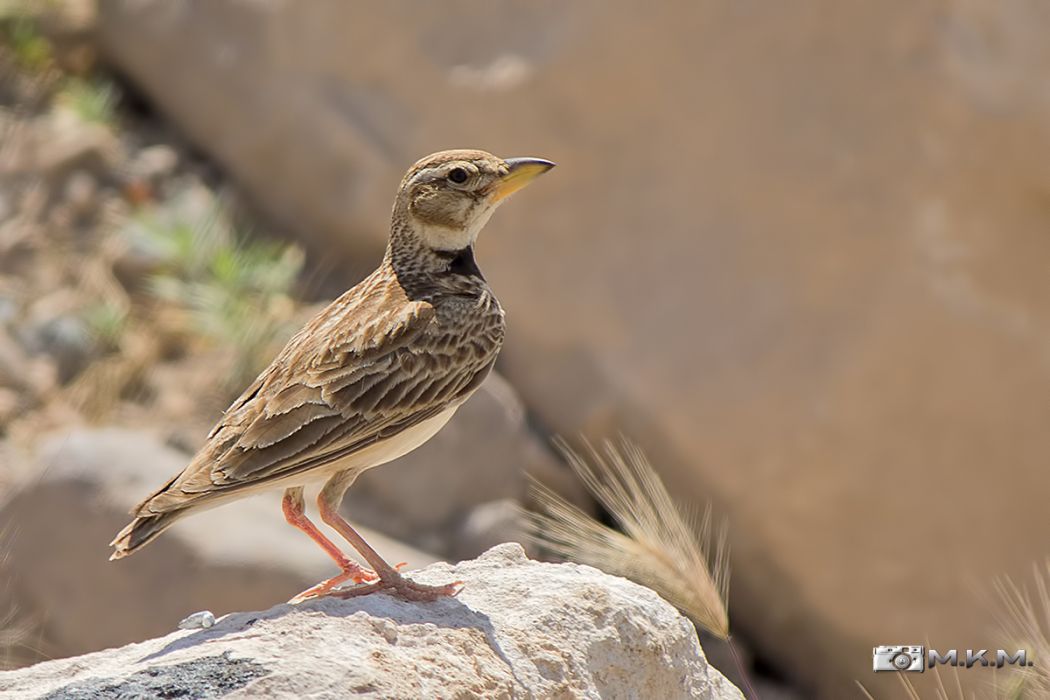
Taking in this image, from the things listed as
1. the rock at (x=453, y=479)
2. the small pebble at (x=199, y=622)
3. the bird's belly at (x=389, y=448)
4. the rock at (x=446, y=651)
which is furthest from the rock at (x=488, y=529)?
the small pebble at (x=199, y=622)

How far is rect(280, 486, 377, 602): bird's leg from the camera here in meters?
5.70

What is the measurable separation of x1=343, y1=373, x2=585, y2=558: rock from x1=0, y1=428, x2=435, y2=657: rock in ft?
3.32

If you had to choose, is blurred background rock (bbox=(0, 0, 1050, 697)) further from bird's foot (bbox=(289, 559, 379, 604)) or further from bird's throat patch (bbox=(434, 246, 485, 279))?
bird's foot (bbox=(289, 559, 379, 604))

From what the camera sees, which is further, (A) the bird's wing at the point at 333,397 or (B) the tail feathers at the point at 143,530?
(A) the bird's wing at the point at 333,397

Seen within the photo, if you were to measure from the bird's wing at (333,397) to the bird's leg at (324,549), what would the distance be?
1.22 feet

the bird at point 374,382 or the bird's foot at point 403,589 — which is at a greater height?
the bird at point 374,382

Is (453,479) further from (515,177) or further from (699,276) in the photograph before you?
(515,177)

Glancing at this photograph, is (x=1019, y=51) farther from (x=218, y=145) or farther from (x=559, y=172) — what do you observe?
(x=218, y=145)

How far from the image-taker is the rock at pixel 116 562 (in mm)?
9703

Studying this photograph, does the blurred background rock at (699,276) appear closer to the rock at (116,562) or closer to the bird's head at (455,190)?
the rock at (116,562)

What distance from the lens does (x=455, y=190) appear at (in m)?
6.30

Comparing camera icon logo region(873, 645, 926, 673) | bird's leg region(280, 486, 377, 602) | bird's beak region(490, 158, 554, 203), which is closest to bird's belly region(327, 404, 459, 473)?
bird's leg region(280, 486, 377, 602)

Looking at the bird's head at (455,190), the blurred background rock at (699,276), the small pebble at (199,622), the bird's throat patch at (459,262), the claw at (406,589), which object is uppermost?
the blurred background rock at (699,276)

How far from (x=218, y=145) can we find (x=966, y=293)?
6318 mm
